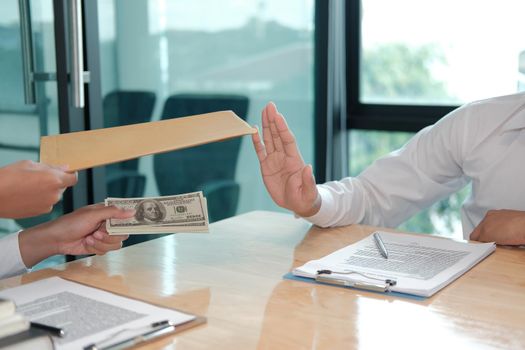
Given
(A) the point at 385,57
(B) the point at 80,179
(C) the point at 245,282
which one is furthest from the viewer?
(A) the point at 385,57

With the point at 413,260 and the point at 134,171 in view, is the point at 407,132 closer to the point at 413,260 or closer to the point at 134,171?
the point at 134,171

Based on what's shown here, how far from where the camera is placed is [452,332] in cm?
104

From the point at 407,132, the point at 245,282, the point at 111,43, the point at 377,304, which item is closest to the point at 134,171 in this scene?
the point at 111,43

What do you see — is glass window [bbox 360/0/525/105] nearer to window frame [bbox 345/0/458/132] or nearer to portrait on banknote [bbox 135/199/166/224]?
window frame [bbox 345/0/458/132]

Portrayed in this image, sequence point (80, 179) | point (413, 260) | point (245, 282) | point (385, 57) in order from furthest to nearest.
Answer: point (385, 57)
point (80, 179)
point (413, 260)
point (245, 282)

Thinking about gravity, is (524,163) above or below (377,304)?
above

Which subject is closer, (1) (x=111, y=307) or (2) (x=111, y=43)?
(1) (x=111, y=307)

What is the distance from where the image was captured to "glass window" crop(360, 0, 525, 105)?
3289mm

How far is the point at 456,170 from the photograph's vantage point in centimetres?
202

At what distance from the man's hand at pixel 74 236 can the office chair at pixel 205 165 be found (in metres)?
1.52

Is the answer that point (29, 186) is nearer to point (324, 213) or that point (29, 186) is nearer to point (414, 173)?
point (324, 213)

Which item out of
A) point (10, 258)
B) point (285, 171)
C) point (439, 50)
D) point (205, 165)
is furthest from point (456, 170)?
point (439, 50)

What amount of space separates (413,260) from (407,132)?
2.19 meters

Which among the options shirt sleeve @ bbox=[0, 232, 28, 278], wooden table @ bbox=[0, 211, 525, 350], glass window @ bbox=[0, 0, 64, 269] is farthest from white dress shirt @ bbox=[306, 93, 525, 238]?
glass window @ bbox=[0, 0, 64, 269]
